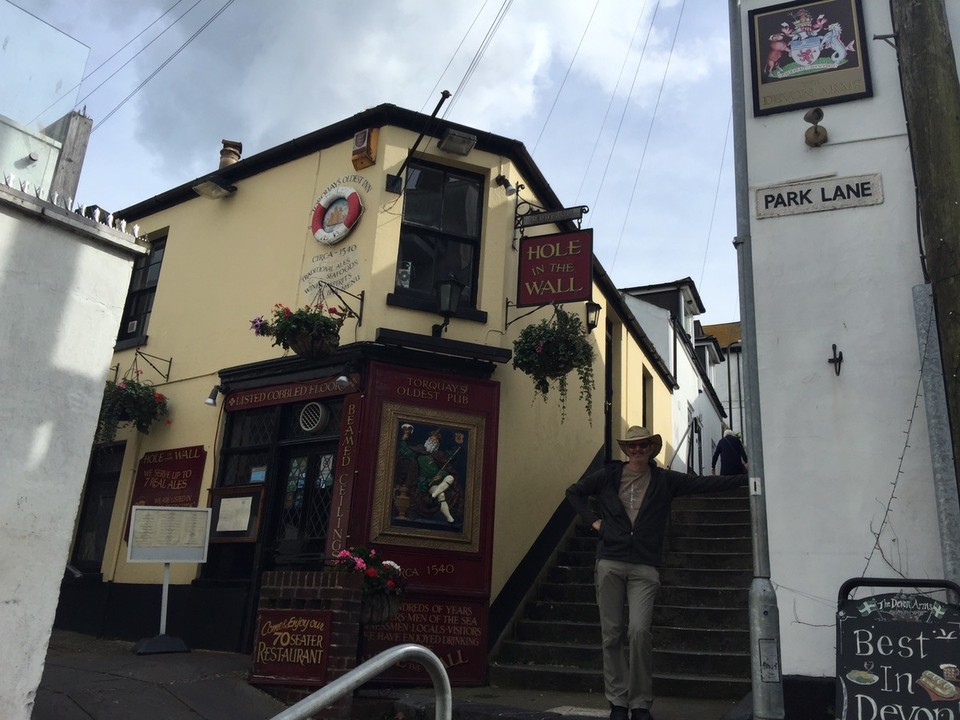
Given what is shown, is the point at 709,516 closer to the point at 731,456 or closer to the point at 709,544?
the point at 709,544

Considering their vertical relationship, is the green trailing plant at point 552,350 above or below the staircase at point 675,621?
above

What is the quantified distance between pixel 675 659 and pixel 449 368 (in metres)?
3.68

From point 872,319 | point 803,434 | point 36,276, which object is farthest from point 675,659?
point 36,276

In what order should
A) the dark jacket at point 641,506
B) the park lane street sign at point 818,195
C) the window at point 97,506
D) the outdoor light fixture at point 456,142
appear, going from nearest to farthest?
the dark jacket at point 641,506, the park lane street sign at point 818,195, the outdoor light fixture at point 456,142, the window at point 97,506

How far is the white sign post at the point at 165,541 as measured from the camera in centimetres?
824

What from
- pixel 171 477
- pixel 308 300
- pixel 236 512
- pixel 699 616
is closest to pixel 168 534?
pixel 236 512

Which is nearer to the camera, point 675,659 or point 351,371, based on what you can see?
point 675,659

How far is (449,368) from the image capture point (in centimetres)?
909

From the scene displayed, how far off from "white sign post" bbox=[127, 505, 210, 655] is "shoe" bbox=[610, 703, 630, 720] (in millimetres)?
4684

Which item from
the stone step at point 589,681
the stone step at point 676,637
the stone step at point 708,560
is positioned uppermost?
the stone step at point 708,560

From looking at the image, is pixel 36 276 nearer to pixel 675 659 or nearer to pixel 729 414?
pixel 675 659

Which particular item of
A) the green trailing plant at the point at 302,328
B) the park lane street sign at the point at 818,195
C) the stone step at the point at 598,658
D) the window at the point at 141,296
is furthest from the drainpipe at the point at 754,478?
the window at the point at 141,296

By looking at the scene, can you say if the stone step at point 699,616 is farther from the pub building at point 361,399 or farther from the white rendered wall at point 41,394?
the white rendered wall at point 41,394

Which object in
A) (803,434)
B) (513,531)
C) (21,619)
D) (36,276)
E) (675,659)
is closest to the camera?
(21,619)
